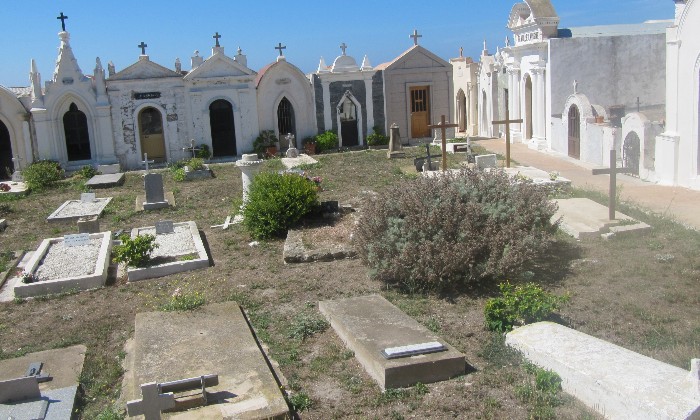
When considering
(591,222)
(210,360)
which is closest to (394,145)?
(591,222)

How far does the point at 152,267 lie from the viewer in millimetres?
10492

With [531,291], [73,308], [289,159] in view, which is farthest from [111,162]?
[531,291]

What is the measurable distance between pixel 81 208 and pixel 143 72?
9358mm

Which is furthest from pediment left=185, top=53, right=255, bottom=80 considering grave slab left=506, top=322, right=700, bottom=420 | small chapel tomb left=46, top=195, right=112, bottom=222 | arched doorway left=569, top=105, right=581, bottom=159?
grave slab left=506, top=322, right=700, bottom=420

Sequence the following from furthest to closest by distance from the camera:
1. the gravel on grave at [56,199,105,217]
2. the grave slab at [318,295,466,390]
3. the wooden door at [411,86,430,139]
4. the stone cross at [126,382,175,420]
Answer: the wooden door at [411,86,430,139]
the gravel on grave at [56,199,105,217]
the grave slab at [318,295,466,390]
the stone cross at [126,382,175,420]

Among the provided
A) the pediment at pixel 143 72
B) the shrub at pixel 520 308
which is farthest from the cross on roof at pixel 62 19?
the shrub at pixel 520 308

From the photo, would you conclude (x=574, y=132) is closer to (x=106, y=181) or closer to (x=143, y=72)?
(x=106, y=181)

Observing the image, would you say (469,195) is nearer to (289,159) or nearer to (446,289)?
(446,289)

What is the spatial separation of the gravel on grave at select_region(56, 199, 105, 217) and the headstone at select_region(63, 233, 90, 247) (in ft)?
11.4

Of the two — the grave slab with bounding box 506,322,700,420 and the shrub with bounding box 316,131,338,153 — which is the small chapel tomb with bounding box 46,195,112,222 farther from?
the grave slab with bounding box 506,322,700,420

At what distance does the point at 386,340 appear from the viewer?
639 centimetres

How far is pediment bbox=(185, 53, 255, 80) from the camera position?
2483cm

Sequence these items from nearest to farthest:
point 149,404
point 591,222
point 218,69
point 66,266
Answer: point 149,404
point 591,222
point 66,266
point 218,69

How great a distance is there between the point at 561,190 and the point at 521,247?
641 cm
